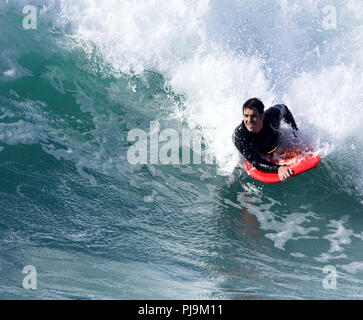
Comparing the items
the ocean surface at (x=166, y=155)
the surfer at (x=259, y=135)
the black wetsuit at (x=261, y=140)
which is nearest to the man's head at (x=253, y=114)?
the surfer at (x=259, y=135)

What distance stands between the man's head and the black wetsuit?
→ 0.11 meters

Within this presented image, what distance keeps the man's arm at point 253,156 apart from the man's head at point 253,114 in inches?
8.1

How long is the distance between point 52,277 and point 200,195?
2668mm

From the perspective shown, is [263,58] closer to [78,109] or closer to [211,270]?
[78,109]

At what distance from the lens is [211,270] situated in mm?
4621

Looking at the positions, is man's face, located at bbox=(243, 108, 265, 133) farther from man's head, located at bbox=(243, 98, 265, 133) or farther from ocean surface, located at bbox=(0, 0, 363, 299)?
ocean surface, located at bbox=(0, 0, 363, 299)

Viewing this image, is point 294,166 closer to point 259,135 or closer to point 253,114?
point 259,135

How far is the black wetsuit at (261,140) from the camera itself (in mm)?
5758

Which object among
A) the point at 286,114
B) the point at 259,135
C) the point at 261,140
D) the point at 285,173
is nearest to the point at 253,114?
the point at 259,135

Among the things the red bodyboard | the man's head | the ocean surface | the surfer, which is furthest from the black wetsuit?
the ocean surface

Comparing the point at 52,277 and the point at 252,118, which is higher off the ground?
the point at 252,118

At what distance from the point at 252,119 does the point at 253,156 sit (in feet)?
1.84

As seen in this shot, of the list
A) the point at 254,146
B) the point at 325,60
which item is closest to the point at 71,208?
the point at 254,146
